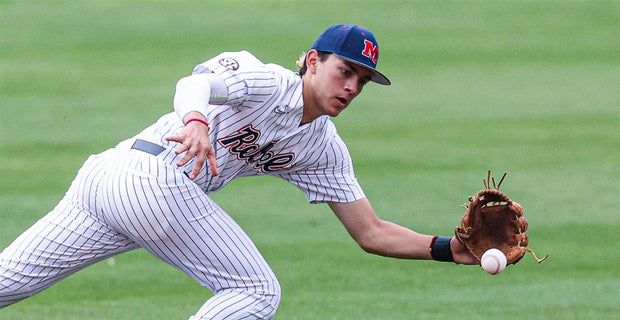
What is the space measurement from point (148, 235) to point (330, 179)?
110cm

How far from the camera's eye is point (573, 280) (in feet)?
24.3

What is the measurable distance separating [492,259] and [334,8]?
980 centimetres

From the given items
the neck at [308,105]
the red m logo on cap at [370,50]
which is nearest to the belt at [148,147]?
the neck at [308,105]

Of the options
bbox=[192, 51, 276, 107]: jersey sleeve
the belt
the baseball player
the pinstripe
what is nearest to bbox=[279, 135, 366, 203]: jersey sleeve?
the baseball player

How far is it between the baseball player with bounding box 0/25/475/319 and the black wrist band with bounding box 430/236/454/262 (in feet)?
2.43

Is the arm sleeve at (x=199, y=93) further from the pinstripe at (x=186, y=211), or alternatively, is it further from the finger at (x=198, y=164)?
the finger at (x=198, y=164)

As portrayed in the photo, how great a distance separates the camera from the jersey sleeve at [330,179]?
212 inches

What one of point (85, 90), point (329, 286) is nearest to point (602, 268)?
point (329, 286)

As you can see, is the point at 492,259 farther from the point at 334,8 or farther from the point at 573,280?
the point at 334,8

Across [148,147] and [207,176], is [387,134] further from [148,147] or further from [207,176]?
[148,147]

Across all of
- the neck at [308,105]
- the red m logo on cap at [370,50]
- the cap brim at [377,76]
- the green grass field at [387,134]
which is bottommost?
the green grass field at [387,134]

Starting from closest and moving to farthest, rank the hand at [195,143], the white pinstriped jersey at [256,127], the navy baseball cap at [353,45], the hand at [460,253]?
the hand at [195,143] → the white pinstriped jersey at [256,127] → the navy baseball cap at [353,45] → the hand at [460,253]

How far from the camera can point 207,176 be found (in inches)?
194

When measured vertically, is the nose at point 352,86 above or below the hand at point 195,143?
above
